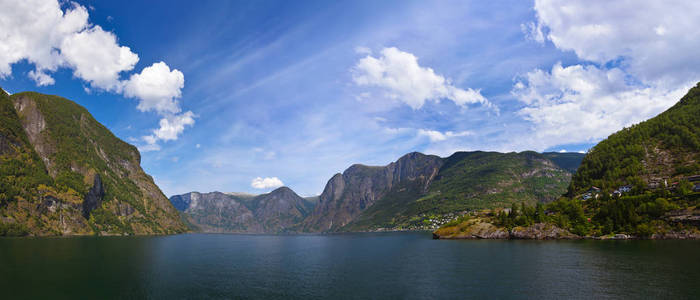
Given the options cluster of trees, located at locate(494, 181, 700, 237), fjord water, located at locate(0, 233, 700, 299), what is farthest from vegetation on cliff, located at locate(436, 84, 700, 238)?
fjord water, located at locate(0, 233, 700, 299)

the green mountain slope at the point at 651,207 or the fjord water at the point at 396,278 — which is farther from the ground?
the green mountain slope at the point at 651,207

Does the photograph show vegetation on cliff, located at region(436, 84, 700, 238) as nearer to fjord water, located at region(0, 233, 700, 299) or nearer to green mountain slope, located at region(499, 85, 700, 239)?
green mountain slope, located at region(499, 85, 700, 239)

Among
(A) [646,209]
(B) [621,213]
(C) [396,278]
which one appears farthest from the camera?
(B) [621,213]

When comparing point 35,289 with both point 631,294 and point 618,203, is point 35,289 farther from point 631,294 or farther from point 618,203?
point 618,203

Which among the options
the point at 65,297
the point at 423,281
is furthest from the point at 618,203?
the point at 65,297

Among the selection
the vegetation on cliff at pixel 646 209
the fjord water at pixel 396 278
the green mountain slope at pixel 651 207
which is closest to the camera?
the fjord water at pixel 396 278

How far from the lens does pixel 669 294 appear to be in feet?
188

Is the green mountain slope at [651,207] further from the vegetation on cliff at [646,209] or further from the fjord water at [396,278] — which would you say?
the fjord water at [396,278]

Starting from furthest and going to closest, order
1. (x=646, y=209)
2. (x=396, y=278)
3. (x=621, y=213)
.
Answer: (x=621, y=213) < (x=646, y=209) < (x=396, y=278)

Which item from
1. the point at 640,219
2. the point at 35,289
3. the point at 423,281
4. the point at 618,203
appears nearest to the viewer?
the point at 35,289

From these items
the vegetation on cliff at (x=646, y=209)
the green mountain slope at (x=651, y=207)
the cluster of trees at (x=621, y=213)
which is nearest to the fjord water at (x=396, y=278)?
the vegetation on cliff at (x=646, y=209)

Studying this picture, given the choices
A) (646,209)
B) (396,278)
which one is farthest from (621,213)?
(396,278)

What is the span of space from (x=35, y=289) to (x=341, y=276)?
223 feet

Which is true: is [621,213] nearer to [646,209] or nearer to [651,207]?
[646,209]
